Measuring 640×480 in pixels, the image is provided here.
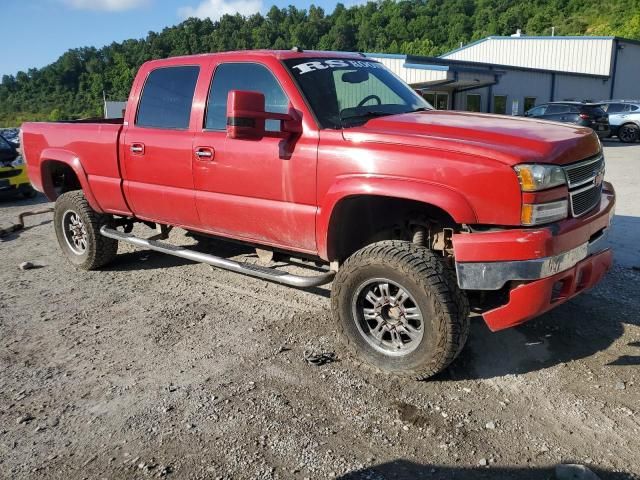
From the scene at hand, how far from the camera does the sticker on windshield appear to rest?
4.14m

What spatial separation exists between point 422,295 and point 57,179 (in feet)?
16.2

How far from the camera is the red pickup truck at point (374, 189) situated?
3.17 meters

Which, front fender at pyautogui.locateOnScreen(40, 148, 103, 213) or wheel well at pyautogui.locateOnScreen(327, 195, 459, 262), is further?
front fender at pyautogui.locateOnScreen(40, 148, 103, 213)

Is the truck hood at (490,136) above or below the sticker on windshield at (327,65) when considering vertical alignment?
below

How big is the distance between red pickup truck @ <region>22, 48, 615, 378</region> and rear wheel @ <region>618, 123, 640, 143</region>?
2050 cm

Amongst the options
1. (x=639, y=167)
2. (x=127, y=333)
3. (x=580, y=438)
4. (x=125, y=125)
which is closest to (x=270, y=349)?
(x=127, y=333)

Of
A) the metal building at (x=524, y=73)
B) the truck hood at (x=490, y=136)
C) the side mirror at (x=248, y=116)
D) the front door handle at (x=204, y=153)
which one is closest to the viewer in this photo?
the truck hood at (x=490, y=136)

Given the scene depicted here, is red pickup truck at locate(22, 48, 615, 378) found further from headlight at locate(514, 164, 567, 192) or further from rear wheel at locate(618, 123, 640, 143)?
rear wheel at locate(618, 123, 640, 143)

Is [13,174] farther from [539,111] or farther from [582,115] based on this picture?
[539,111]

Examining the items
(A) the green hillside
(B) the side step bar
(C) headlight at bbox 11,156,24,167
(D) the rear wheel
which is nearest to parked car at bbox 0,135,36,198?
(C) headlight at bbox 11,156,24,167

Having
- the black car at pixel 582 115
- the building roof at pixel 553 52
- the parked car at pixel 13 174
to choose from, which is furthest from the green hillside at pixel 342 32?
the parked car at pixel 13 174

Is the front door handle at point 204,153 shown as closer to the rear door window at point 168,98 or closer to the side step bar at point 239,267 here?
the rear door window at point 168,98

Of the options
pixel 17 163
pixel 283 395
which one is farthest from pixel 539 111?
pixel 283 395

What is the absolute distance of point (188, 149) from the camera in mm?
4555
